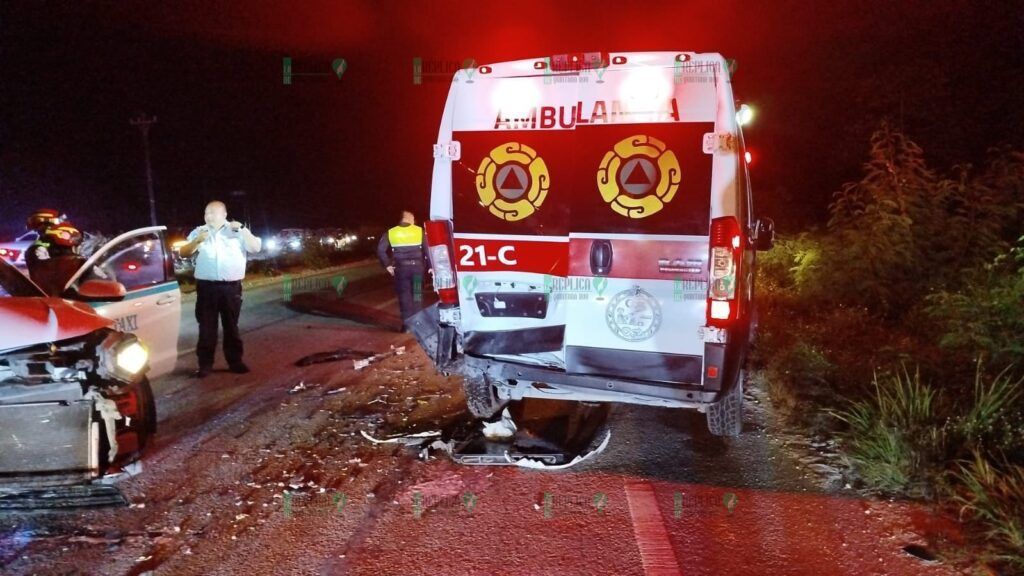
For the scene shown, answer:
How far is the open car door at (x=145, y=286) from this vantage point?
17.9ft

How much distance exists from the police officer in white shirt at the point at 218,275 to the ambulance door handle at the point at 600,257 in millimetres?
3917

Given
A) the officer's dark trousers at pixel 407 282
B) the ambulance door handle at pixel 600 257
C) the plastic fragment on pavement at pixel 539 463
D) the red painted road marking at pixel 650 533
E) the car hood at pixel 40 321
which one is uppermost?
the ambulance door handle at pixel 600 257

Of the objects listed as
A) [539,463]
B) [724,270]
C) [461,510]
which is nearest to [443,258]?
[539,463]

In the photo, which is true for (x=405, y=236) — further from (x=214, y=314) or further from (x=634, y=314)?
(x=634, y=314)

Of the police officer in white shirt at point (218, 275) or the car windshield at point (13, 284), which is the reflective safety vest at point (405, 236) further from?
the car windshield at point (13, 284)

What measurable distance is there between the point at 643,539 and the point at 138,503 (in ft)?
9.46

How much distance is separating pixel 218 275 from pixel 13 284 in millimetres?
2278

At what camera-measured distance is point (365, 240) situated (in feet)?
126

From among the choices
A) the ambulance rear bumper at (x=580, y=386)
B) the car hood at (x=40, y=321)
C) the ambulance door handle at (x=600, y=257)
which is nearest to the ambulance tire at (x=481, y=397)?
the ambulance rear bumper at (x=580, y=386)

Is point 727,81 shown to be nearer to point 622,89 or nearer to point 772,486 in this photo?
point 622,89

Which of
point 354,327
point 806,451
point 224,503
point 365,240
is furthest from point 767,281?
point 365,240

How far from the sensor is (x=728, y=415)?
494 centimetres

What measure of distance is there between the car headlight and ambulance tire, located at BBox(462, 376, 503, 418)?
215 cm

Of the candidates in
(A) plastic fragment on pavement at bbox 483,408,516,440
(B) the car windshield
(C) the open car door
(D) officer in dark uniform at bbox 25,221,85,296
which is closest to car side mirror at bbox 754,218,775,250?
(A) plastic fragment on pavement at bbox 483,408,516,440
